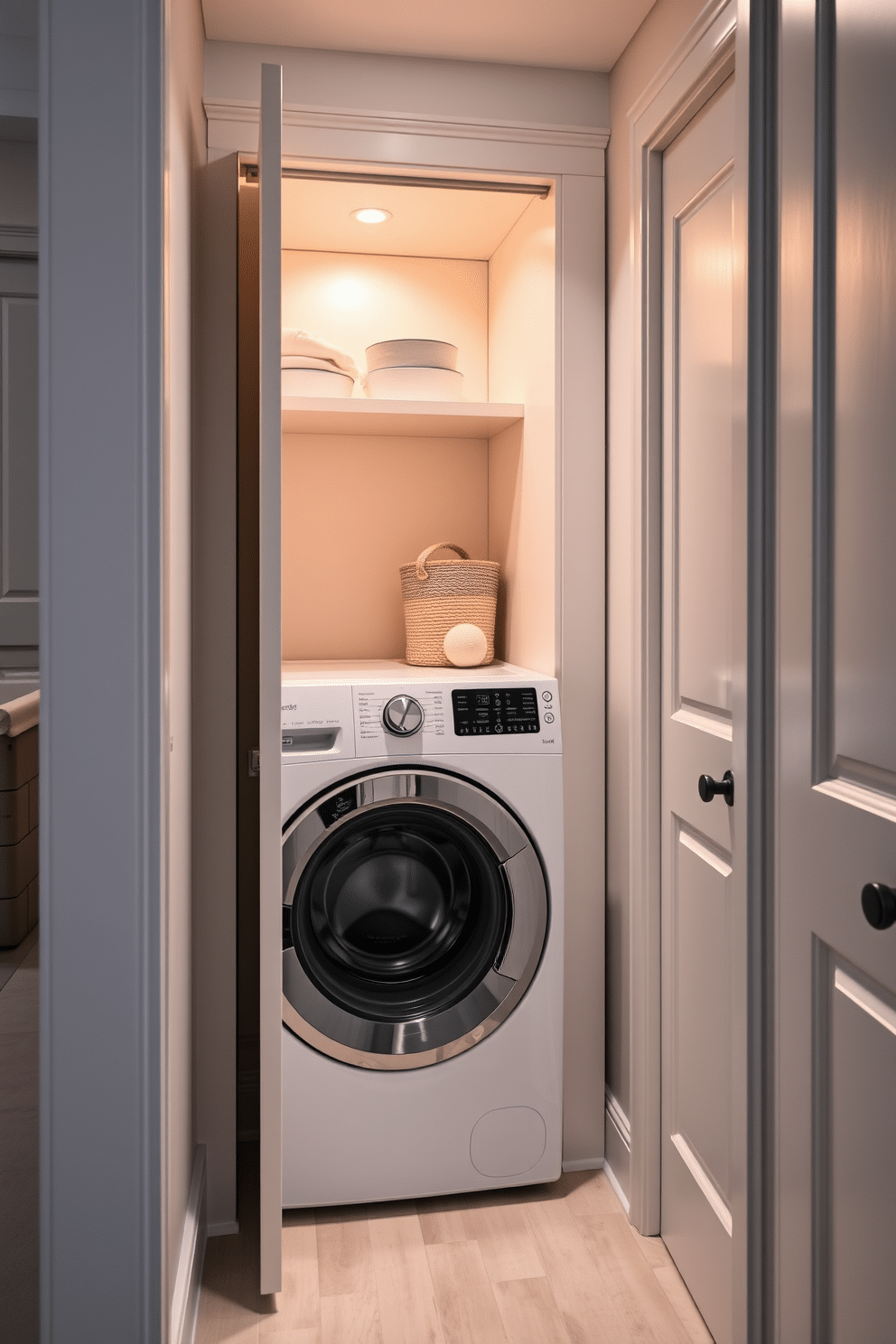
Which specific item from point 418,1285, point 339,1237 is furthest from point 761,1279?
point 339,1237

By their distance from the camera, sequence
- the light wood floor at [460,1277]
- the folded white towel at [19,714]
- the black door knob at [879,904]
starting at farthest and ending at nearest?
the light wood floor at [460,1277]
the folded white towel at [19,714]
the black door knob at [879,904]

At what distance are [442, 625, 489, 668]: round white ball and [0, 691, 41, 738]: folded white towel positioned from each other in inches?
41.0

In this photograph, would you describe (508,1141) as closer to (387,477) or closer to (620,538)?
(620,538)

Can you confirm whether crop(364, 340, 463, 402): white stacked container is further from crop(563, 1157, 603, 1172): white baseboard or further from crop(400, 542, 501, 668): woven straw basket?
crop(563, 1157, 603, 1172): white baseboard

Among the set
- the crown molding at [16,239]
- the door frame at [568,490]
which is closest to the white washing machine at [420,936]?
the door frame at [568,490]

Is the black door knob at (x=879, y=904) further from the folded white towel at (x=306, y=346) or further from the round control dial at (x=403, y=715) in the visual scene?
the folded white towel at (x=306, y=346)

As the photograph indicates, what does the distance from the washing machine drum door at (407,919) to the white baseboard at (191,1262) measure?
0.32m

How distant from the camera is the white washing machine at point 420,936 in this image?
1.92m

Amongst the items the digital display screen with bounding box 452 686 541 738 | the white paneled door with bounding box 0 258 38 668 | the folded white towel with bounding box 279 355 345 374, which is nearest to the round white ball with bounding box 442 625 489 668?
the digital display screen with bounding box 452 686 541 738

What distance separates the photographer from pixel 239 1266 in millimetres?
1847

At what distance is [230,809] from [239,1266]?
83cm

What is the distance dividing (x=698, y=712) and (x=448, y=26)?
1.37m

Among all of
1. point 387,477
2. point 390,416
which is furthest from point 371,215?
point 387,477

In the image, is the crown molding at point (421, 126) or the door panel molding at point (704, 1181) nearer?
the door panel molding at point (704, 1181)
